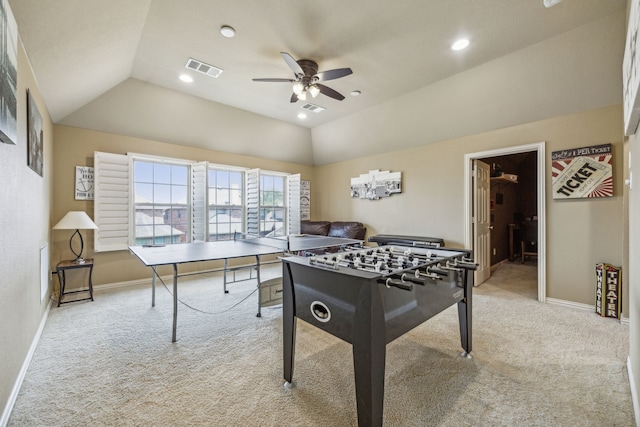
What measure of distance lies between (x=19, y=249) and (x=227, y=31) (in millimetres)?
2580

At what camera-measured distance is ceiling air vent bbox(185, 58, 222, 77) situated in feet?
10.7

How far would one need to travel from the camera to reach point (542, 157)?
11.5ft

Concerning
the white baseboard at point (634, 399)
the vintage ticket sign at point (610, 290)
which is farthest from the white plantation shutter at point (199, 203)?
the vintage ticket sign at point (610, 290)

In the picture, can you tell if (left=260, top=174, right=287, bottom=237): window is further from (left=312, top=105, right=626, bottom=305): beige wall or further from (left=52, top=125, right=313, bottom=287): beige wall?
(left=52, top=125, right=313, bottom=287): beige wall

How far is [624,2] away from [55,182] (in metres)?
6.65

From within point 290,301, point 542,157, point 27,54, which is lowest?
point 290,301

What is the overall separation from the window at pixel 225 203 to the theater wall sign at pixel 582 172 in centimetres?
523

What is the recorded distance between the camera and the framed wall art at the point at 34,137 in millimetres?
2125

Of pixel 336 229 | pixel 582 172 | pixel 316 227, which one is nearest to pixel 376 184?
pixel 336 229

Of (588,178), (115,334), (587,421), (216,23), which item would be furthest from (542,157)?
(115,334)

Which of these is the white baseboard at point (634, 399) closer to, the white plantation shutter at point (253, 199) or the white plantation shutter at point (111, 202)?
the white plantation shutter at point (253, 199)

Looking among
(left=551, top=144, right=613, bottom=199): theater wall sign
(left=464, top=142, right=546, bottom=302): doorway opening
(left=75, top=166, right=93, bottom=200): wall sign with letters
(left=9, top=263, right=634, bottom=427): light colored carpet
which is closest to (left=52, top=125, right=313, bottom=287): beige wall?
(left=75, top=166, right=93, bottom=200): wall sign with letters

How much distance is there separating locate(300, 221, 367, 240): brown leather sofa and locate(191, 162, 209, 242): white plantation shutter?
7.55ft

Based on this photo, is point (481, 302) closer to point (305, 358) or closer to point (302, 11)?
point (305, 358)
